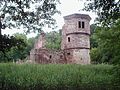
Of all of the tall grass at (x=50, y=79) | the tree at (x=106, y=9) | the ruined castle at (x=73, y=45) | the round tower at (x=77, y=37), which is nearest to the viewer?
the tree at (x=106, y=9)

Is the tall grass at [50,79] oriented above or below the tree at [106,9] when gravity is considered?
below

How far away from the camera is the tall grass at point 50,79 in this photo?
61.0 ft

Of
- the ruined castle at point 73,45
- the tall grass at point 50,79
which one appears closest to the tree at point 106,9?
the tall grass at point 50,79

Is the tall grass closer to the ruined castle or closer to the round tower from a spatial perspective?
the ruined castle

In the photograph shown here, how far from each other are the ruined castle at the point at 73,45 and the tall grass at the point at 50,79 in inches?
374

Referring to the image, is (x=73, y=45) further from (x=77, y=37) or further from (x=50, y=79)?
(x=50, y=79)

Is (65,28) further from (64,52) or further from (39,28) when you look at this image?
(39,28)

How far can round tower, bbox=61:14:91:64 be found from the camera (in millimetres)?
32906

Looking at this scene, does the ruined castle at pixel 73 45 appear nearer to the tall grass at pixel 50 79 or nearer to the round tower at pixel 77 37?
the round tower at pixel 77 37

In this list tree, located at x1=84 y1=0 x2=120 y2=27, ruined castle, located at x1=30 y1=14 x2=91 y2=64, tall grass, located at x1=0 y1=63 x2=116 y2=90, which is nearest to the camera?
tree, located at x1=84 y1=0 x2=120 y2=27

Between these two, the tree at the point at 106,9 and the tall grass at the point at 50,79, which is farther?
the tall grass at the point at 50,79

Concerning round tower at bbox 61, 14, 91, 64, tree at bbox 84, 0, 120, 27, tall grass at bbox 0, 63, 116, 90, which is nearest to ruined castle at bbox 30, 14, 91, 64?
round tower at bbox 61, 14, 91, 64

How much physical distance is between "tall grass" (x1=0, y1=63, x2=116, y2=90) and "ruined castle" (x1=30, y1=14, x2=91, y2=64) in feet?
31.2

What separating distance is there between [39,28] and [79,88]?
941 centimetres
